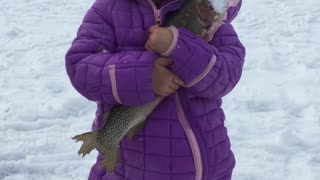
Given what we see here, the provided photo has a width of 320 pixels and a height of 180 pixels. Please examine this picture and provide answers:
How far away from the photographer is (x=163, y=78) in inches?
70.3

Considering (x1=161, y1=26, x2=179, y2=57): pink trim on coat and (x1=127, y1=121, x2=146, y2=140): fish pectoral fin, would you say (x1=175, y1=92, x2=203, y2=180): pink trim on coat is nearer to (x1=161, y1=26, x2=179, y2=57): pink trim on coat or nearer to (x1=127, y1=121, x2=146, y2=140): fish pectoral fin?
(x1=127, y1=121, x2=146, y2=140): fish pectoral fin

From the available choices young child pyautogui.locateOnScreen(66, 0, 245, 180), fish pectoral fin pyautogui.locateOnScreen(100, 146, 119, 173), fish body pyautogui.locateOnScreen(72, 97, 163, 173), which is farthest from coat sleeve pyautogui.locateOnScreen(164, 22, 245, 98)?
fish pectoral fin pyautogui.locateOnScreen(100, 146, 119, 173)

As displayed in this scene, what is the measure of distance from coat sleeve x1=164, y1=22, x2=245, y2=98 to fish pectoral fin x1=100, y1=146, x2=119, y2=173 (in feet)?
1.00

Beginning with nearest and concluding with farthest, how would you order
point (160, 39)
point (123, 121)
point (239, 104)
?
point (160, 39) < point (123, 121) < point (239, 104)

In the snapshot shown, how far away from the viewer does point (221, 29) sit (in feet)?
6.38

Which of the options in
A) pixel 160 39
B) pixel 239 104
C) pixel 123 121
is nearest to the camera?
pixel 160 39

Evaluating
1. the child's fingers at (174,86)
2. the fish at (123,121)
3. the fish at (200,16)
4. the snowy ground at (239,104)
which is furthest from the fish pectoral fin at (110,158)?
the snowy ground at (239,104)

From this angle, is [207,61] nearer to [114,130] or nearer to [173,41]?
[173,41]

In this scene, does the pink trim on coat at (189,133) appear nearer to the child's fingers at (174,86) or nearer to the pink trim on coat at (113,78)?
the child's fingers at (174,86)

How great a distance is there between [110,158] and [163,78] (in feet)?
1.04

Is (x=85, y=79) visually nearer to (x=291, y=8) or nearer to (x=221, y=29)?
(x=221, y=29)

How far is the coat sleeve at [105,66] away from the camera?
1776 mm

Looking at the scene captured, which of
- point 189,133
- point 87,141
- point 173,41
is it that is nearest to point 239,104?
point 189,133

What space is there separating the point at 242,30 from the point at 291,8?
3.06 feet
